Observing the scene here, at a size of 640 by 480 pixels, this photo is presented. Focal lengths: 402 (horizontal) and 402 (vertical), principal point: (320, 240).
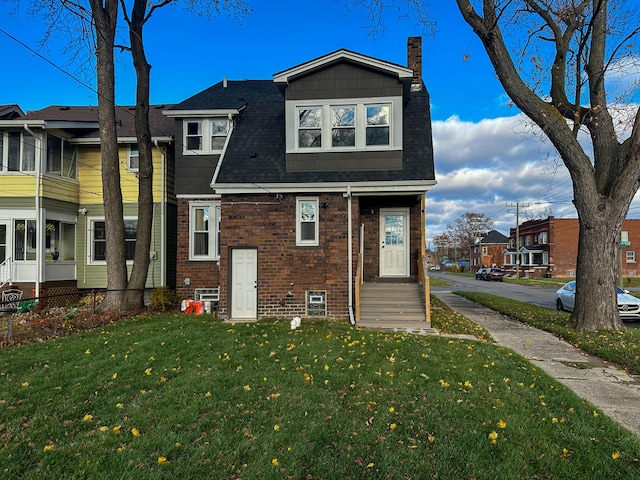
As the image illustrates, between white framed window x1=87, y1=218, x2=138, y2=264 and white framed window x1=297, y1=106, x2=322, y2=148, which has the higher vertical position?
white framed window x1=297, y1=106, x2=322, y2=148

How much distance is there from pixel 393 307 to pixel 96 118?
14.5 m

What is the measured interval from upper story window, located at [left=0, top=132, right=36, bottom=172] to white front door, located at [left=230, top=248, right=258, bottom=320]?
8.39 m

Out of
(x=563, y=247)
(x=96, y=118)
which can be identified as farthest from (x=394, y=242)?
(x=563, y=247)

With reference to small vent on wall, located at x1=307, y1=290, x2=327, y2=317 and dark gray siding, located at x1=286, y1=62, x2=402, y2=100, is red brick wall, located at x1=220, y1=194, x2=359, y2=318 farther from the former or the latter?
dark gray siding, located at x1=286, y1=62, x2=402, y2=100

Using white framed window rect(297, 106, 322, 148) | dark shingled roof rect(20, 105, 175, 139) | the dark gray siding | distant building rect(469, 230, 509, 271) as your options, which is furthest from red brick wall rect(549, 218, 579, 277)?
dark shingled roof rect(20, 105, 175, 139)

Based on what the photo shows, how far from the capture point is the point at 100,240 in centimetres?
1510

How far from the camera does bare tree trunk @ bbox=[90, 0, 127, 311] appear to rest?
1205 centimetres

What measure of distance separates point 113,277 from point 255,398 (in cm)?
903

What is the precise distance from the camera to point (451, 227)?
91.2 metres

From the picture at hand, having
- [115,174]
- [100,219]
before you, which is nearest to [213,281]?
[115,174]

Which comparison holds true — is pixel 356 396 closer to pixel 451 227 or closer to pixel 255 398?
pixel 255 398

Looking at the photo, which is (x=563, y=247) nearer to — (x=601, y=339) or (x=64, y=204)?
(x=601, y=339)

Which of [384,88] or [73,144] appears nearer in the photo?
[384,88]

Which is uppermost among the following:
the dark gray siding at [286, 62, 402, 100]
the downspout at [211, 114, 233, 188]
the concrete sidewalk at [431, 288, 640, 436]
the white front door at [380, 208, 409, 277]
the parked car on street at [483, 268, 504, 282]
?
the dark gray siding at [286, 62, 402, 100]
